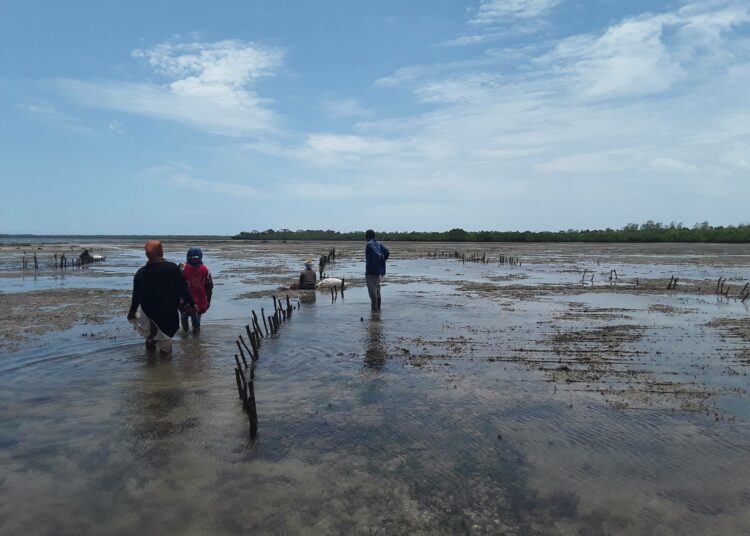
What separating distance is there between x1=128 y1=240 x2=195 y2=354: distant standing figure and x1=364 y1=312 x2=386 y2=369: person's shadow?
3.38m

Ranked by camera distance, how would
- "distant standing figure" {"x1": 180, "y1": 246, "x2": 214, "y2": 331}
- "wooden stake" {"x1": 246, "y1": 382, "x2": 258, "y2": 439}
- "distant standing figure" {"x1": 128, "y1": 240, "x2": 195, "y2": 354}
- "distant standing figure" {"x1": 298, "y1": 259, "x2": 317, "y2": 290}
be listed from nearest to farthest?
1. "wooden stake" {"x1": 246, "y1": 382, "x2": 258, "y2": 439}
2. "distant standing figure" {"x1": 128, "y1": 240, "x2": 195, "y2": 354}
3. "distant standing figure" {"x1": 180, "y1": 246, "x2": 214, "y2": 331}
4. "distant standing figure" {"x1": 298, "y1": 259, "x2": 317, "y2": 290}

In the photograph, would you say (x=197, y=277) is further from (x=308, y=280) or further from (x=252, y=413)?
(x=308, y=280)

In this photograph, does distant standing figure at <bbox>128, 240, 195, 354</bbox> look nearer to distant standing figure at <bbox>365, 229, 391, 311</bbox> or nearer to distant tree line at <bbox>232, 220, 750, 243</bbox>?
distant standing figure at <bbox>365, 229, 391, 311</bbox>

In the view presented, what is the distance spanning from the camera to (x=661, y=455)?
533 centimetres

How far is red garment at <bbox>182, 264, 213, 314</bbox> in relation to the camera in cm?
1071

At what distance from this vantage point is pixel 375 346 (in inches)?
410

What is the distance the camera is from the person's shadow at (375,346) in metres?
9.03

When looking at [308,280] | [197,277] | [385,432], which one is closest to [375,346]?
[197,277]

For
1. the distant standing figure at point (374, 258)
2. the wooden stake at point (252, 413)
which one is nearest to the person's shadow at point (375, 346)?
the distant standing figure at point (374, 258)

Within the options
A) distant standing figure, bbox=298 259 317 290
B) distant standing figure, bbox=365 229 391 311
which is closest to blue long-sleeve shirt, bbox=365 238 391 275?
distant standing figure, bbox=365 229 391 311

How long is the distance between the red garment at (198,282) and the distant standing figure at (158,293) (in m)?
1.76

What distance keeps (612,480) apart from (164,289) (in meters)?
7.10

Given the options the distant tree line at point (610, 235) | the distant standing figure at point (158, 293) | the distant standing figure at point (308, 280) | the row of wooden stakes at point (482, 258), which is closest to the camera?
the distant standing figure at point (158, 293)

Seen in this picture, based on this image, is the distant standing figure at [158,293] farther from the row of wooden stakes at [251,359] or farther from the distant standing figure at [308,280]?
the distant standing figure at [308,280]
